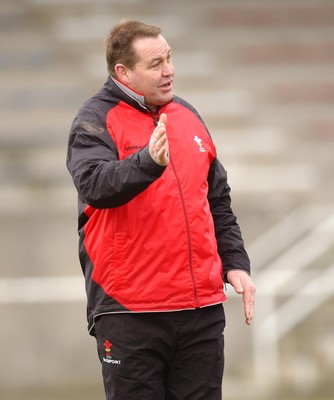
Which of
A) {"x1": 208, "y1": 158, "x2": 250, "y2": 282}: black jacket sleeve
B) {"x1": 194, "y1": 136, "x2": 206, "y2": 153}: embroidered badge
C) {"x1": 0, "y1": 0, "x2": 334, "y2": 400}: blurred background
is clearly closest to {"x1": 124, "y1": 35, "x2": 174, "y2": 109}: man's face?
{"x1": 194, "y1": 136, "x2": 206, "y2": 153}: embroidered badge

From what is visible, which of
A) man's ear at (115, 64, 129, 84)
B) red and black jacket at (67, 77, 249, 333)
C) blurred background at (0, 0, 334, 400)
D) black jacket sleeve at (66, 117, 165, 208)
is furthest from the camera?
blurred background at (0, 0, 334, 400)

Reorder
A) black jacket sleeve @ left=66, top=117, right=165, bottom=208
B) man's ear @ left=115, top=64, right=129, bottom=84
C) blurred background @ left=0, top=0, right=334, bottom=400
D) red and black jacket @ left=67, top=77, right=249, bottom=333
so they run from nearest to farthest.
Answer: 1. black jacket sleeve @ left=66, top=117, right=165, bottom=208
2. red and black jacket @ left=67, top=77, right=249, bottom=333
3. man's ear @ left=115, top=64, right=129, bottom=84
4. blurred background @ left=0, top=0, right=334, bottom=400

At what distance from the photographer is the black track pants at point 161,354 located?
Result: 2.24 meters

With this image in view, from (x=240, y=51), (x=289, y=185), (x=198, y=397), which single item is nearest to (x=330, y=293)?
(x=289, y=185)

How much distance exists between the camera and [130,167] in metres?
2.06

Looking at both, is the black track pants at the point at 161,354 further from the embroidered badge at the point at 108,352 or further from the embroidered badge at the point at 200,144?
the embroidered badge at the point at 200,144

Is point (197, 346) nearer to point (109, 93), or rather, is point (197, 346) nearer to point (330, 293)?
point (109, 93)

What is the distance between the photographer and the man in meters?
2.22

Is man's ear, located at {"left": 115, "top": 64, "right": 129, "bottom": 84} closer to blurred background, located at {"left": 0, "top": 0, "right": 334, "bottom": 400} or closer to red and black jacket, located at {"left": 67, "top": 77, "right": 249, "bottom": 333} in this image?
red and black jacket, located at {"left": 67, "top": 77, "right": 249, "bottom": 333}

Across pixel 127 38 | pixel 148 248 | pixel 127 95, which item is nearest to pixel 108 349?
pixel 148 248

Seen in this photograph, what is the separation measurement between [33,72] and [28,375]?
2225mm

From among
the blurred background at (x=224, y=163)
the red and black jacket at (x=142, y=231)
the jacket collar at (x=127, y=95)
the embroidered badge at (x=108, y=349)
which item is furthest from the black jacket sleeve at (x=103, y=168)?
the blurred background at (x=224, y=163)

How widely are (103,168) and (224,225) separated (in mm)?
462

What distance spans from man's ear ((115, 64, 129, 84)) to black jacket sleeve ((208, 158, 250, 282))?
301 millimetres
